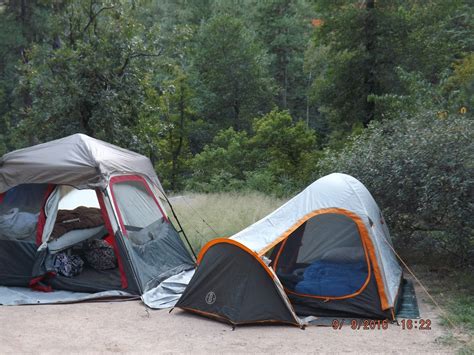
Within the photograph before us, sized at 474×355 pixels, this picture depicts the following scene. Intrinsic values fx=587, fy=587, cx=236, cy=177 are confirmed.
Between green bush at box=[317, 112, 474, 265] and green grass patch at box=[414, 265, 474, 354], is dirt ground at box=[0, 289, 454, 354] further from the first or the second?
green bush at box=[317, 112, 474, 265]

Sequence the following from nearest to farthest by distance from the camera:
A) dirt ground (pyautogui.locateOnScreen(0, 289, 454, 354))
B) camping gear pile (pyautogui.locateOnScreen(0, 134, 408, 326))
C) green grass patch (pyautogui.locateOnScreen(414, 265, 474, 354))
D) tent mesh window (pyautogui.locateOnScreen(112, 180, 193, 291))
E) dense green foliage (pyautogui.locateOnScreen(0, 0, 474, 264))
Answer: dirt ground (pyautogui.locateOnScreen(0, 289, 454, 354)) → green grass patch (pyautogui.locateOnScreen(414, 265, 474, 354)) → camping gear pile (pyautogui.locateOnScreen(0, 134, 408, 326)) → tent mesh window (pyautogui.locateOnScreen(112, 180, 193, 291)) → dense green foliage (pyautogui.locateOnScreen(0, 0, 474, 264))

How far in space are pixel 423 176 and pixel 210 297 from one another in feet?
11.2

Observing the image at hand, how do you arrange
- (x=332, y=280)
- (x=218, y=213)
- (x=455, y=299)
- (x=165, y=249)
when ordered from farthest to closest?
(x=218, y=213), (x=165, y=249), (x=455, y=299), (x=332, y=280)

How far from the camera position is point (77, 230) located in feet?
26.9

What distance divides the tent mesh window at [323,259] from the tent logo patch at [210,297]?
3.13 ft

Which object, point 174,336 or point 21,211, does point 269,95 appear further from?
point 174,336

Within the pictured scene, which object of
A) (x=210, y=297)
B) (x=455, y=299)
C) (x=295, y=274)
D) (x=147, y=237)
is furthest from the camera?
(x=147, y=237)

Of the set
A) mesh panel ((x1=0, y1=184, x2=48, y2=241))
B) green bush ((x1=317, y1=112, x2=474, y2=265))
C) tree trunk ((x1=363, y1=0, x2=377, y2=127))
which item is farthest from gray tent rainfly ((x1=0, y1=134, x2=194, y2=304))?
tree trunk ((x1=363, y1=0, x2=377, y2=127))

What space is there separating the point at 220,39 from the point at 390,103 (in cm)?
1208

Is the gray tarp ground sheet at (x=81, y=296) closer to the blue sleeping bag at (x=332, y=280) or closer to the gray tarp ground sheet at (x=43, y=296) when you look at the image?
the gray tarp ground sheet at (x=43, y=296)

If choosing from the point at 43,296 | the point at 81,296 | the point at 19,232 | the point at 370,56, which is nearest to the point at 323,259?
the point at 81,296

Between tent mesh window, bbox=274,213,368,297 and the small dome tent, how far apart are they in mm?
14

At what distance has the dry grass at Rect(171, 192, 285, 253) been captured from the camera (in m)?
10.0

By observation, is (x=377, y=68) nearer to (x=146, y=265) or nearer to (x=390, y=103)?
(x=390, y=103)
